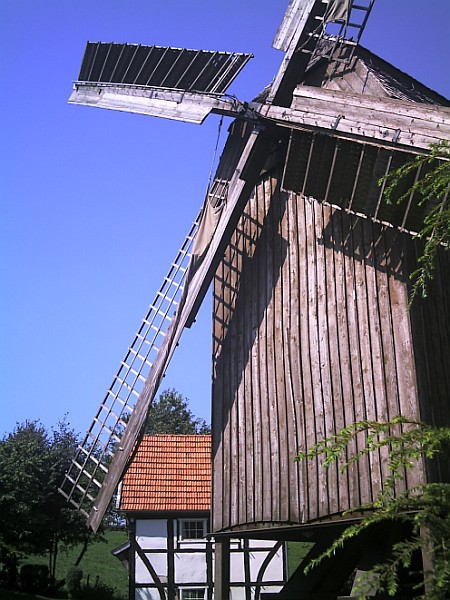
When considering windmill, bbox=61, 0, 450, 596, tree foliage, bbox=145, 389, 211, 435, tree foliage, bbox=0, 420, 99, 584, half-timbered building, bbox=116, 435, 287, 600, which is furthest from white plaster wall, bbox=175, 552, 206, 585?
tree foliage, bbox=145, 389, 211, 435

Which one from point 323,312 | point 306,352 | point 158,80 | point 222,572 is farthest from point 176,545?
point 158,80

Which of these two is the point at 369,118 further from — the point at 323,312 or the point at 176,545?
the point at 176,545

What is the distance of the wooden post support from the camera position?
8.26 m

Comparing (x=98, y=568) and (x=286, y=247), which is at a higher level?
(x=286, y=247)

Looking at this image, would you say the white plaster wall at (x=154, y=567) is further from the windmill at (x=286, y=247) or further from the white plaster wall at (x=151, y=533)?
the windmill at (x=286, y=247)

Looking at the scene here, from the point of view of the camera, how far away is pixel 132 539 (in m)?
15.1

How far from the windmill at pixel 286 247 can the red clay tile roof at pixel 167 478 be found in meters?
5.87

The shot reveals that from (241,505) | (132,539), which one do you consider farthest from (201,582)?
(241,505)

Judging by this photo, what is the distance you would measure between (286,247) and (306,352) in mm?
1364

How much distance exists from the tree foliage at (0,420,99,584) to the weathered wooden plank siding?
10.3 m

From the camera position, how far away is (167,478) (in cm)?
1530

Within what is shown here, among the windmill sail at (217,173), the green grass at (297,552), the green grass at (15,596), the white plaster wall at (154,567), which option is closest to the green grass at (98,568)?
the green grass at (15,596)

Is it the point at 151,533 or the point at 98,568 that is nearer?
the point at 151,533

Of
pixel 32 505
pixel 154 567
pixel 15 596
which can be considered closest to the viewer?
pixel 154 567
